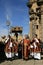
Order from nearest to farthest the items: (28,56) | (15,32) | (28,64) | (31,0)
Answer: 1. (28,64)
2. (28,56)
3. (15,32)
4. (31,0)

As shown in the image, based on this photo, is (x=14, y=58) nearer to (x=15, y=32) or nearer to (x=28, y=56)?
(x=28, y=56)

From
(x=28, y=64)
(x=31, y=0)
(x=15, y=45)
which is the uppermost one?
(x=31, y=0)

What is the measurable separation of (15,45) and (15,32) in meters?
14.4

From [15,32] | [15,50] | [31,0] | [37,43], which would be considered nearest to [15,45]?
[15,50]

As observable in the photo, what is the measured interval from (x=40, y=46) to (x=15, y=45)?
1.76 metres

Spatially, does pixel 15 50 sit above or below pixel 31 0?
below

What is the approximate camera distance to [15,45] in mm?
20109

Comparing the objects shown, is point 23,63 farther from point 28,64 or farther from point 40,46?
point 40,46

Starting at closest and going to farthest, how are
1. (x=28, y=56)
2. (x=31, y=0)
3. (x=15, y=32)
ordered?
(x=28, y=56) → (x=15, y=32) → (x=31, y=0)

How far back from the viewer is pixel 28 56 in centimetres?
1956

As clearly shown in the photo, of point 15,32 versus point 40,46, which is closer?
point 40,46

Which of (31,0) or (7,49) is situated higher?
(31,0)

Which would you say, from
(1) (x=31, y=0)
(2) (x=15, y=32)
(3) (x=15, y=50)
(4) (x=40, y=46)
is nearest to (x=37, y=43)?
(4) (x=40, y=46)

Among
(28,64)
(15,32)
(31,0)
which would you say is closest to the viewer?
(28,64)
